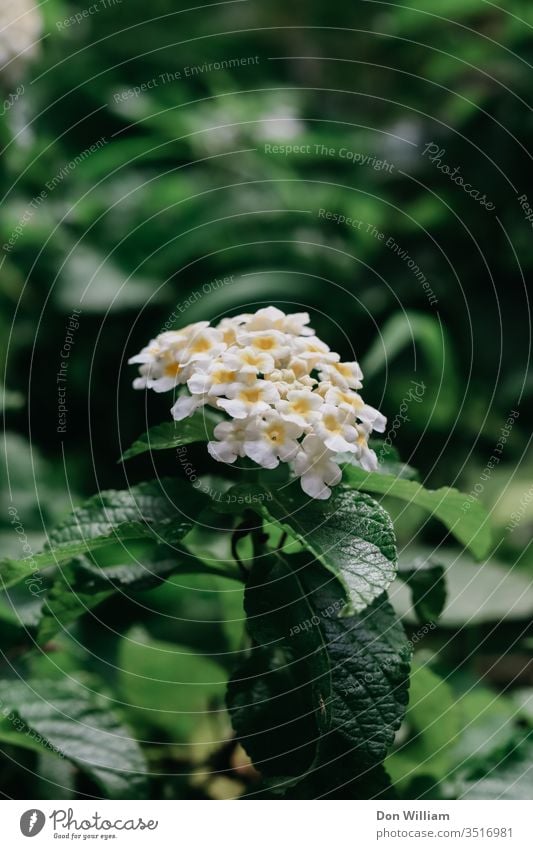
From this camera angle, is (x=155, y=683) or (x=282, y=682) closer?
(x=282, y=682)

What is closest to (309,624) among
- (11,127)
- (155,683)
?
(155,683)

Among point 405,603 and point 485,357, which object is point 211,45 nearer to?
point 485,357

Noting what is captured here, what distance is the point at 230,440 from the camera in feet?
1.59

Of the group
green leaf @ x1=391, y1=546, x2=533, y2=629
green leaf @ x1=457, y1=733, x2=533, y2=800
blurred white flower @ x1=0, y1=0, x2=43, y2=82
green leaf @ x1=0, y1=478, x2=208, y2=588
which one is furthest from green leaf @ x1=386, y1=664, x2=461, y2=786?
blurred white flower @ x1=0, y1=0, x2=43, y2=82

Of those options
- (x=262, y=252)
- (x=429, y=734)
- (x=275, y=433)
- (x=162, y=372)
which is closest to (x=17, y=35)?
(x=262, y=252)

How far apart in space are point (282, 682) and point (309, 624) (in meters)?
0.08

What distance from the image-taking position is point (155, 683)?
2.58 ft

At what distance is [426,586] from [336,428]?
7.9 inches

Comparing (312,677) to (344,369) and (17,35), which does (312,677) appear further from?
(17,35)

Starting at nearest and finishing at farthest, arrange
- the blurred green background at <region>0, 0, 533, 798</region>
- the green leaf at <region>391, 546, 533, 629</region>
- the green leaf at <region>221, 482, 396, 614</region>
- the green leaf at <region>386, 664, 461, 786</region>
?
the green leaf at <region>221, 482, 396, 614</region> < the green leaf at <region>386, 664, 461, 786</region> < the green leaf at <region>391, 546, 533, 629</region> < the blurred green background at <region>0, 0, 533, 798</region>

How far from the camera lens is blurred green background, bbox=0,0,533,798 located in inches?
40.1
